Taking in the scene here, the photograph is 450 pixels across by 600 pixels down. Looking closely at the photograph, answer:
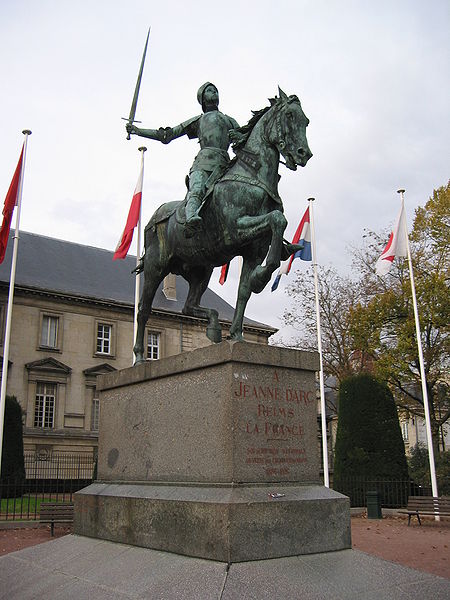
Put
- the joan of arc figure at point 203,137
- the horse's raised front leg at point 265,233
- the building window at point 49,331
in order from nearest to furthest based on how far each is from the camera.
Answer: the horse's raised front leg at point 265,233 → the joan of arc figure at point 203,137 → the building window at point 49,331

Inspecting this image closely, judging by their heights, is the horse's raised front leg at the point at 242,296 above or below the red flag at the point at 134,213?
below

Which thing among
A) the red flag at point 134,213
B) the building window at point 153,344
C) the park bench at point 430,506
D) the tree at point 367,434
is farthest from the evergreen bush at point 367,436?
the building window at point 153,344

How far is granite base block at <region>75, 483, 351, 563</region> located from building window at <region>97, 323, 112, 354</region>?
34.3 meters

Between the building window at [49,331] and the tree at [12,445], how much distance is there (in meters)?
10.8

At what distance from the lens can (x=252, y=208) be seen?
6633 mm

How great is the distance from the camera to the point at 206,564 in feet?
15.9

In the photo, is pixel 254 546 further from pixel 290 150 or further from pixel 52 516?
pixel 52 516

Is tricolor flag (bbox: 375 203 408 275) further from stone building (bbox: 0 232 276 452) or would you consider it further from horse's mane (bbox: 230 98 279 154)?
stone building (bbox: 0 232 276 452)

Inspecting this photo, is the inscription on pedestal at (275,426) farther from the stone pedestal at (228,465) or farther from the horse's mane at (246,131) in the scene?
the horse's mane at (246,131)

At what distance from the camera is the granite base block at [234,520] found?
4.90 m

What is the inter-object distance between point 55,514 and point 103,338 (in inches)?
1008

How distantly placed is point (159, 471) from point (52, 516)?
987 cm

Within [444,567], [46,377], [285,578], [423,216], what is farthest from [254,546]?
[46,377]

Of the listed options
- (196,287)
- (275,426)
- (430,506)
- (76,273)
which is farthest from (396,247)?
(76,273)
